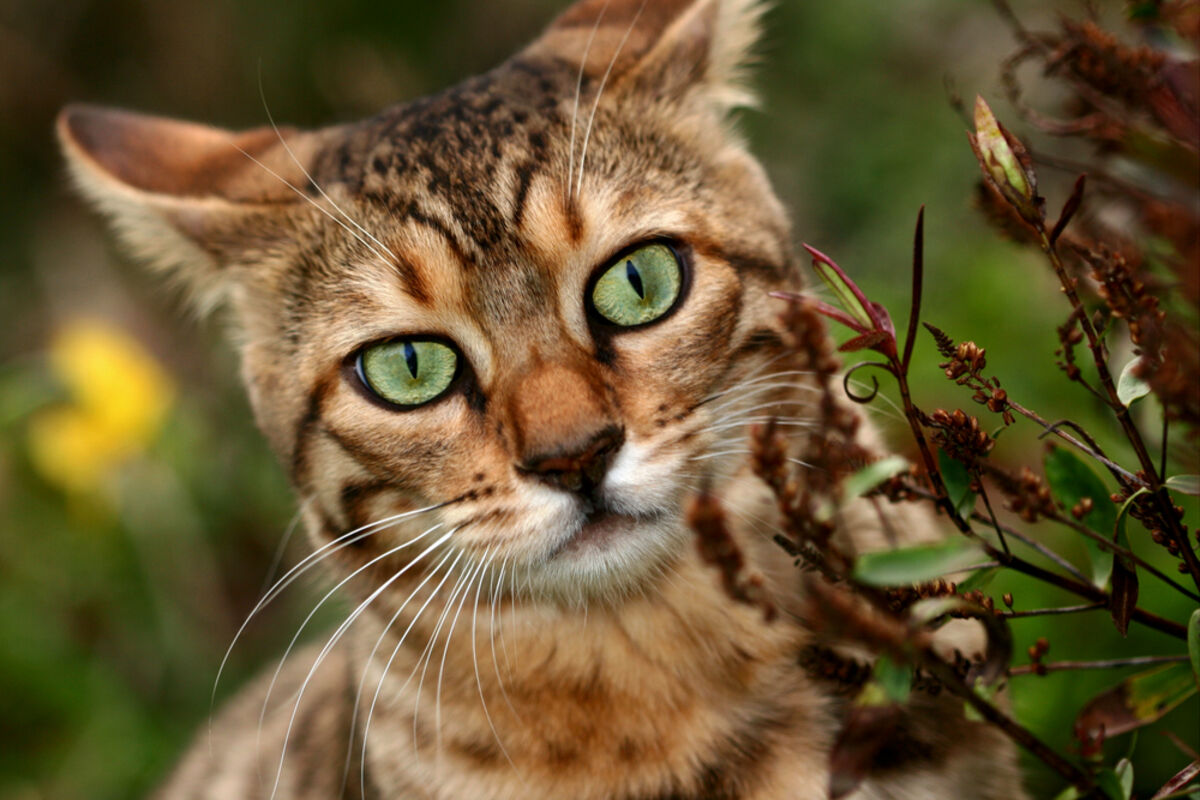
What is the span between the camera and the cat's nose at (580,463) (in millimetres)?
1563

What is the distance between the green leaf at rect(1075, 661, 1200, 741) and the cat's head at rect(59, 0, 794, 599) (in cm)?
62

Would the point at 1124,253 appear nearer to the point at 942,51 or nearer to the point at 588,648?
the point at 588,648

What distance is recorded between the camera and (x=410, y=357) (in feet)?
6.02

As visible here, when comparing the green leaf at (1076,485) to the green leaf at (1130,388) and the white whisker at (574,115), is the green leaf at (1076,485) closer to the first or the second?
the green leaf at (1130,388)

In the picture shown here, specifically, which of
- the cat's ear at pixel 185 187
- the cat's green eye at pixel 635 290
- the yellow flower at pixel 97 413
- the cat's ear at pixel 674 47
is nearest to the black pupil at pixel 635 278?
the cat's green eye at pixel 635 290

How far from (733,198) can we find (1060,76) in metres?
0.58

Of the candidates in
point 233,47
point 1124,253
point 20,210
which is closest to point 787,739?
point 1124,253

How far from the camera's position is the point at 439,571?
1897 millimetres

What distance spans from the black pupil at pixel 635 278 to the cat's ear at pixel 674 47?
415 millimetres

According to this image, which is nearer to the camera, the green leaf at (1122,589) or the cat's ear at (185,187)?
the green leaf at (1122,589)

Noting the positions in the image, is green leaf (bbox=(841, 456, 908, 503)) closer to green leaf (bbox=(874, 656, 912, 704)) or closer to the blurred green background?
green leaf (bbox=(874, 656, 912, 704))

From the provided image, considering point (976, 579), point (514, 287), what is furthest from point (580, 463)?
point (976, 579)

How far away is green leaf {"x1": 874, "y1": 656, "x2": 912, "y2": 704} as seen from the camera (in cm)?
105

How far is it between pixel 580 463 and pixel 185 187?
1115mm
